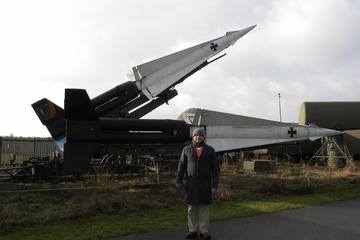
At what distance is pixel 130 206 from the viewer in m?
8.53

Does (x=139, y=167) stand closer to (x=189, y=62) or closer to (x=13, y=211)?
(x=189, y=62)

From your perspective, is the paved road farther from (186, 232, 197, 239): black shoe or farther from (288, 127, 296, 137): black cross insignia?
(288, 127, 296, 137): black cross insignia

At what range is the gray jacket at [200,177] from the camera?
6.16 metres

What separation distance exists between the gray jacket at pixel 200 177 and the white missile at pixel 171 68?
889 centimetres

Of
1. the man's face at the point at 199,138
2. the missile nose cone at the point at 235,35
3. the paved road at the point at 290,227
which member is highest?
the missile nose cone at the point at 235,35

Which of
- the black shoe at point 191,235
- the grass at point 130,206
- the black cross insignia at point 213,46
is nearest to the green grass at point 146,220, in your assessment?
the grass at point 130,206

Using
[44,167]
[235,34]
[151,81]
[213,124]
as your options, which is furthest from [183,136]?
[235,34]

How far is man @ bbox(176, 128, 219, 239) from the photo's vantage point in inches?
242

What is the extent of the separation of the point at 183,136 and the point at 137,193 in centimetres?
326

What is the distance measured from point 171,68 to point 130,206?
25.8ft

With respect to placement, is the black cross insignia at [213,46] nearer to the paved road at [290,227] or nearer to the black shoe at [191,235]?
the paved road at [290,227]

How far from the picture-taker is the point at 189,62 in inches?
621

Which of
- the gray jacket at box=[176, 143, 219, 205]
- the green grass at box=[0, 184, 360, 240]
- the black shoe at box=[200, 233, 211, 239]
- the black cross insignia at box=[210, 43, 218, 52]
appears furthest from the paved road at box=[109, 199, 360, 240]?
the black cross insignia at box=[210, 43, 218, 52]

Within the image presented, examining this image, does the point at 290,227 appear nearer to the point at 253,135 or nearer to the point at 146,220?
the point at 146,220
